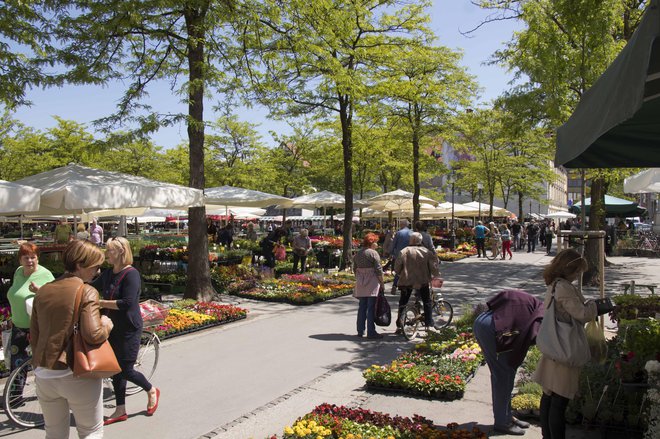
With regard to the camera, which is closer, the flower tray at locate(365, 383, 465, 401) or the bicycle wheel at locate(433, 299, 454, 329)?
the flower tray at locate(365, 383, 465, 401)

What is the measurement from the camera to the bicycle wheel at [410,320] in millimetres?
8281

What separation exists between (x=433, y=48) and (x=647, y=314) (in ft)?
45.9

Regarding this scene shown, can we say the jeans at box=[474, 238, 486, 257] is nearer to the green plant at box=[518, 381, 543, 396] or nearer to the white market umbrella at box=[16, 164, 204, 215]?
the white market umbrella at box=[16, 164, 204, 215]

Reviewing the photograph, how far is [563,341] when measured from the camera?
3.74m

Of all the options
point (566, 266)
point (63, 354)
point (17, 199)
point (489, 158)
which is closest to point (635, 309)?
point (566, 266)

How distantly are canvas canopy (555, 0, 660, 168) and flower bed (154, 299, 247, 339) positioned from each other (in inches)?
252

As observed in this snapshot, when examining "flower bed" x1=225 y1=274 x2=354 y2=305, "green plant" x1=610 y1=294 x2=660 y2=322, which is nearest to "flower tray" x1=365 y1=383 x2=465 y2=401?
"green plant" x1=610 y1=294 x2=660 y2=322

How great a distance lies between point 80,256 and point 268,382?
339 centimetres

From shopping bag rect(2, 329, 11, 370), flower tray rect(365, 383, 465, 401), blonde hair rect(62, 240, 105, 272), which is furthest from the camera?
flower tray rect(365, 383, 465, 401)

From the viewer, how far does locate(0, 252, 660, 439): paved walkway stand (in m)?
4.92

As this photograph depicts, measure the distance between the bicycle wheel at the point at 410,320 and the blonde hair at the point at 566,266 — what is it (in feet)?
14.6

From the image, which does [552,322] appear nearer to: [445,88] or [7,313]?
[7,313]

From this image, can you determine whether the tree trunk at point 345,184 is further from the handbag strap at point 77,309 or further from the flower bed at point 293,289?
the handbag strap at point 77,309

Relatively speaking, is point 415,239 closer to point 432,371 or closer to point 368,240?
point 368,240
